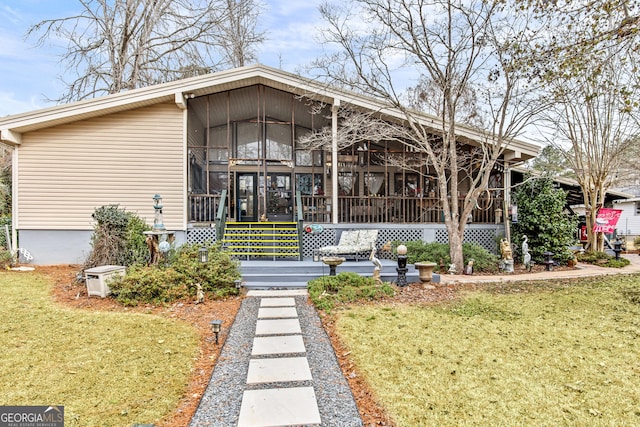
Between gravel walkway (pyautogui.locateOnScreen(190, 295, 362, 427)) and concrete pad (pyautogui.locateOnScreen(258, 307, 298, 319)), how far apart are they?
454 mm

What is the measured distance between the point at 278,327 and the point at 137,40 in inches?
598

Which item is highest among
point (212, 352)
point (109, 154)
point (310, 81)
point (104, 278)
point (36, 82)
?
point (36, 82)

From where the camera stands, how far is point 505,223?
10.5 m

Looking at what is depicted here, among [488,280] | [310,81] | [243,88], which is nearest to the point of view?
[488,280]

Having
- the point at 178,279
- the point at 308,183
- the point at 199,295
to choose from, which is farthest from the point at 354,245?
the point at 178,279

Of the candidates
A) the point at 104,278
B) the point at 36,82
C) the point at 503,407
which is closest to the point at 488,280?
the point at 503,407

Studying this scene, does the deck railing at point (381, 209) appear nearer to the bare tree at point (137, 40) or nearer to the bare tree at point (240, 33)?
the bare tree at point (137, 40)

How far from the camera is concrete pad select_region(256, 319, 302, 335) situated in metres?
4.54

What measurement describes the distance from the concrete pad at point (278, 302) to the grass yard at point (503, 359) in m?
1.15

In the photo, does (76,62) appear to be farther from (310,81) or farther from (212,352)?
(212,352)

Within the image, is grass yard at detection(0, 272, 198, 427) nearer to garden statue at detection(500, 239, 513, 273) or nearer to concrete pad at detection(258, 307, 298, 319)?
concrete pad at detection(258, 307, 298, 319)

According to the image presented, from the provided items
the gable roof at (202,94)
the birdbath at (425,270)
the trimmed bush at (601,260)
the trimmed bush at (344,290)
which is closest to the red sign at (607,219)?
the trimmed bush at (601,260)

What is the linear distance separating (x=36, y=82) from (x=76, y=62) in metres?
1.98

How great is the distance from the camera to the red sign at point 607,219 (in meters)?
11.3
